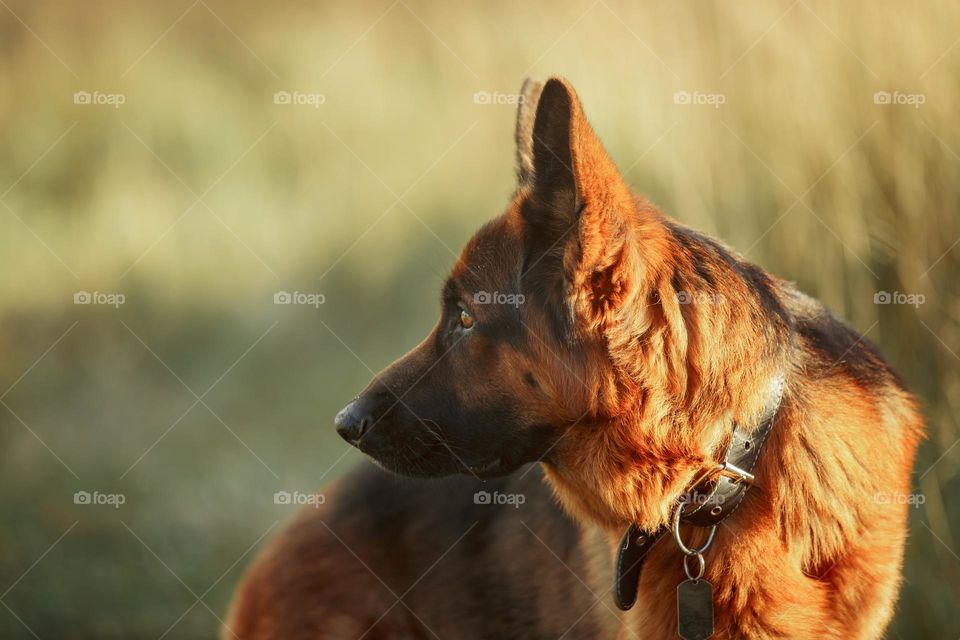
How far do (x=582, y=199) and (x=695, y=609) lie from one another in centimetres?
126

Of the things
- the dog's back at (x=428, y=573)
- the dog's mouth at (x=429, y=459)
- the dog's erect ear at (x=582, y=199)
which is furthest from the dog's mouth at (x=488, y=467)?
the dog's erect ear at (x=582, y=199)

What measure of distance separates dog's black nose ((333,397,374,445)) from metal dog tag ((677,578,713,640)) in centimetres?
113

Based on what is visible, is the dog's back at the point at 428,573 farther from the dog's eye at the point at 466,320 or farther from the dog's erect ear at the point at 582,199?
the dog's erect ear at the point at 582,199

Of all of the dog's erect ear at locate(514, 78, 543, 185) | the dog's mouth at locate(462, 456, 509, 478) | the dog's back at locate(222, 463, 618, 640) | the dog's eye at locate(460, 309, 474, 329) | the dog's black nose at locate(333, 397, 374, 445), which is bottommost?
the dog's back at locate(222, 463, 618, 640)

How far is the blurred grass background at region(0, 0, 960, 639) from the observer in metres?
4.61

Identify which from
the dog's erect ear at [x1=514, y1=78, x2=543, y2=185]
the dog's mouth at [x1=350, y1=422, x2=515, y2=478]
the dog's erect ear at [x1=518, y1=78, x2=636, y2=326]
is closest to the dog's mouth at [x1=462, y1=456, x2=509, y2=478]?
the dog's mouth at [x1=350, y1=422, x2=515, y2=478]

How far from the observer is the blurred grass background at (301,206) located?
15.1 feet

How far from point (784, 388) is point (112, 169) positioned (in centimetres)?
542

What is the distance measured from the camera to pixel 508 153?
6684 mm

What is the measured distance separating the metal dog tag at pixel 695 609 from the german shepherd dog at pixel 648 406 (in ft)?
0.04

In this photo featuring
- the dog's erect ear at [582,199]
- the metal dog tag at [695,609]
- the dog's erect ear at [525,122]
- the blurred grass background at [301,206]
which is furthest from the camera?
the blurred grass background at [301,206]

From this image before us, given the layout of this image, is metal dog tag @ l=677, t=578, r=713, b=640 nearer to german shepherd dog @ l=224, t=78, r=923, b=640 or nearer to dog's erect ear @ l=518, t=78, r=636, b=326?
german shepherd dog @ l=224, t=78, r=923, b=640

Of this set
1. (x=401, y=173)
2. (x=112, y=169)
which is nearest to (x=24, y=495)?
(x=112, y=169)

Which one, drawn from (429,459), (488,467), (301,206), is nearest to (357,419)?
(429,459)
